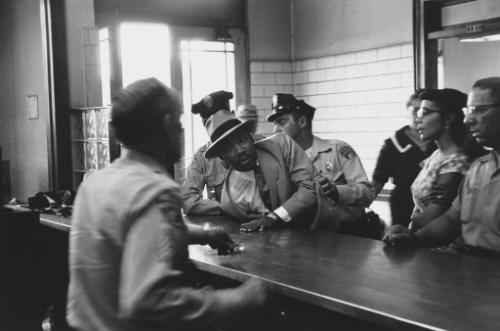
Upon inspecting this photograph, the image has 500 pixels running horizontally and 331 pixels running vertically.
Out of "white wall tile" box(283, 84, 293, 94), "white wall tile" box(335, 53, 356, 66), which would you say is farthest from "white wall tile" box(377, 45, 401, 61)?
"white wall tile" box(283, 84, 293, 94)

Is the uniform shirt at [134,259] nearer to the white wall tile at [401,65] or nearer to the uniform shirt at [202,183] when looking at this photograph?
the uniform shirt at [202,183]

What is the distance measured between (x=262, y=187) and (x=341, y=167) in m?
0.91

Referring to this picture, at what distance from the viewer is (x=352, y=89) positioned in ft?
23.6

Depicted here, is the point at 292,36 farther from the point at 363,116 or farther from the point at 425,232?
the point at 425,232

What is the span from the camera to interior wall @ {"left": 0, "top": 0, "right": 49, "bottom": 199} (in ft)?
24.4

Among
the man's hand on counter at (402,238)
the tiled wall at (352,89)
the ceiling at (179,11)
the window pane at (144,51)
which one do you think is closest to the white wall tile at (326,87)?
the tiled wall at (352,89)

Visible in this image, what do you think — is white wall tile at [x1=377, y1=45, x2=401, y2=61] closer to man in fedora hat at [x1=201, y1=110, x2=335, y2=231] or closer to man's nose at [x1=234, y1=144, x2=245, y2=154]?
man in fedora hat at [x1=201, y1=110, x2=335, y2=231]

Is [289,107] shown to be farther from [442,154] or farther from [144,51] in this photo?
[144,51]

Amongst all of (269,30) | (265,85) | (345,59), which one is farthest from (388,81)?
(269,30)

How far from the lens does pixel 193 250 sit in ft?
10.3

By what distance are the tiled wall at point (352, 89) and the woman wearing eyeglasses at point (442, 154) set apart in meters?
2.96

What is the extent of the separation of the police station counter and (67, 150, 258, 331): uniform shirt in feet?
1.72

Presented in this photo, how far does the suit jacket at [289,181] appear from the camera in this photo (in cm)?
387

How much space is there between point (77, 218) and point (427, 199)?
2179 mm
